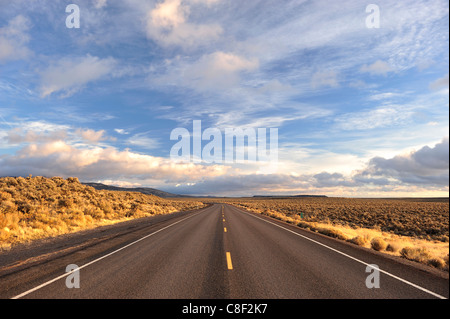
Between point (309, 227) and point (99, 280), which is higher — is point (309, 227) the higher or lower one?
the lower one

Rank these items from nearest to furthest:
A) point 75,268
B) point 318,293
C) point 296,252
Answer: point 318,293 < point 75,268 < point 296,252

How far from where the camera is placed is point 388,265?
27.3 feet

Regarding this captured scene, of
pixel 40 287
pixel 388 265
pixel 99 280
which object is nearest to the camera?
pixel 40 287

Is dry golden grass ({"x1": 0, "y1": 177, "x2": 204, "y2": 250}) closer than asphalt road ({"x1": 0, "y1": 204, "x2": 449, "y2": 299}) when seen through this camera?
No

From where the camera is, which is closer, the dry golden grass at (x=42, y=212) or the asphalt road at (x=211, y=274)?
the asphalt road at (x=211, y=274)

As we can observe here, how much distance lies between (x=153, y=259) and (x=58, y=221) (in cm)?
1311

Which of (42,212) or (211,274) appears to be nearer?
(211,274)

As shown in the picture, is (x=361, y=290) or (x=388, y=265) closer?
(x=361, y=290)

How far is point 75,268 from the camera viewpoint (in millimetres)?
7418

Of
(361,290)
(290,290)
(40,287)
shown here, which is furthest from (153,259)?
(361,290)

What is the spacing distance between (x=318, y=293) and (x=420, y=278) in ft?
11.8
